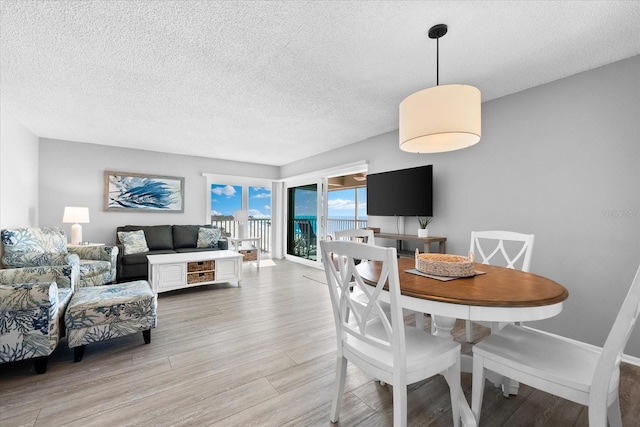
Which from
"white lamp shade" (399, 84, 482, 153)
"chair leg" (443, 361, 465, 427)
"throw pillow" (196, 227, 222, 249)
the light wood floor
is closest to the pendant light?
"white lamp shade" (399, 84, 482, 153)

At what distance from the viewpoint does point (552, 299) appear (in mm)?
1255

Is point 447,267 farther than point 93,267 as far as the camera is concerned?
No

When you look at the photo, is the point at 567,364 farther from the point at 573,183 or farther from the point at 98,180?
the point at 98,180

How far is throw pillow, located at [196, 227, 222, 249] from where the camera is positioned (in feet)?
17.6

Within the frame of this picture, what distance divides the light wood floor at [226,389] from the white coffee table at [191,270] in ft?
3.67

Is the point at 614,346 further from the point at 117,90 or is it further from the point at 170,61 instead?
the point at 117,90

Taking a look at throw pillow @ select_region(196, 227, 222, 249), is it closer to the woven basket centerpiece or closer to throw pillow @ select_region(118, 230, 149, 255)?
throw pillow @ select_region(118, 230, 149, 255)

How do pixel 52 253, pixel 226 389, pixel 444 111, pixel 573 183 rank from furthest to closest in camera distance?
1. pixel 52 253
2. pixel 573 183
3. pixel 226 389
4. pixel 444 111

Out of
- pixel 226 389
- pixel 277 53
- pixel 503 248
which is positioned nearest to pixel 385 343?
pixel 226 389

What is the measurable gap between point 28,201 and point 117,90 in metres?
2.89

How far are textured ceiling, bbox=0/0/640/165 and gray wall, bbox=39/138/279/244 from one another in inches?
53.1

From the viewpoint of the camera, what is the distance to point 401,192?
12.5ft

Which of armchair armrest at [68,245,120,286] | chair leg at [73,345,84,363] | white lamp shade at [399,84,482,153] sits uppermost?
white lamp shade at [399,84,482,153]

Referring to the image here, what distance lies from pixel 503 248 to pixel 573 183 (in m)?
0.84
